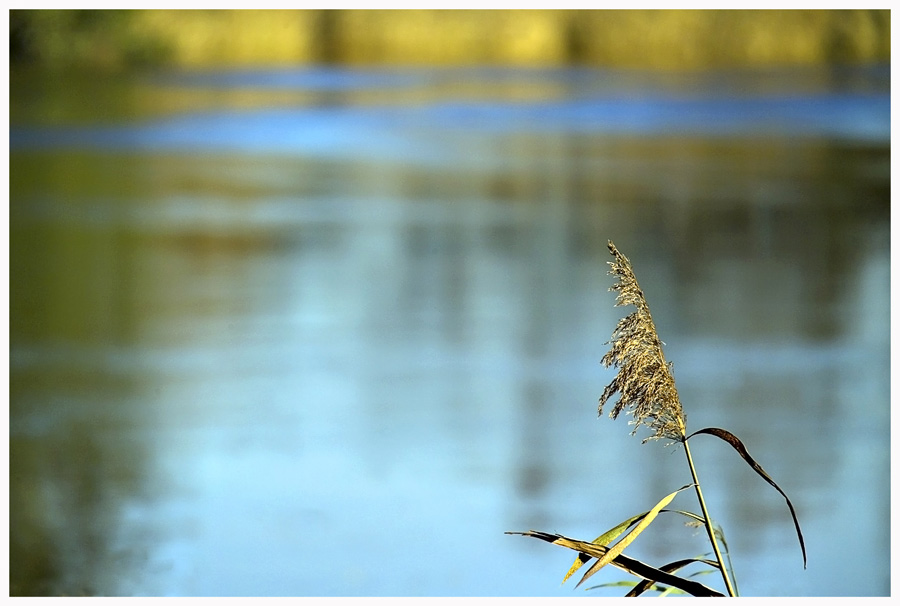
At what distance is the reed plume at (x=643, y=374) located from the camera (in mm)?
905

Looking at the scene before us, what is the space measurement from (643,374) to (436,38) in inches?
70.8

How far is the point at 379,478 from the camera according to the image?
180cm

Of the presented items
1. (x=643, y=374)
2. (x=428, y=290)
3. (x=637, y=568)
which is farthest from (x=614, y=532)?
(x=428, y=290)

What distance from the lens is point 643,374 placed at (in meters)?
0.91

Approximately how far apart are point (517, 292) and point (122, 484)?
Answer: 0.96m

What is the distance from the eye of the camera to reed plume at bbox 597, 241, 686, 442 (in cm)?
90

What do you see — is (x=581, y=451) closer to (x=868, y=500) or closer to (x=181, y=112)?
(x=868, y=500)

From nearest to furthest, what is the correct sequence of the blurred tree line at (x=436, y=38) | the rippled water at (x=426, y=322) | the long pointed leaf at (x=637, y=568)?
the long pointed leaf at (x=637, y=568)
the rippled water at (x=426, y=322)
the blurred tree line at (x=436, y=38)

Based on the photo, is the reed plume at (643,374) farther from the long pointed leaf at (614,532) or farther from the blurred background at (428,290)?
the blurred background at (428,290)

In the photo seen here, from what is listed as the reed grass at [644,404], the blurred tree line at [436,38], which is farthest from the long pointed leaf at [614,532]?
the blurred tree line at [436,38]

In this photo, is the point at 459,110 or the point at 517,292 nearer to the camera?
the point at 517,292

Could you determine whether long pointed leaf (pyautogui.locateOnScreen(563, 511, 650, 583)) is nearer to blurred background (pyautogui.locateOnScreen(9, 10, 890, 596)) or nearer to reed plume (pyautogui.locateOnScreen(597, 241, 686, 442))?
reed plume (pyautogui.locateOnScreen(597, 241, 686, 442))
